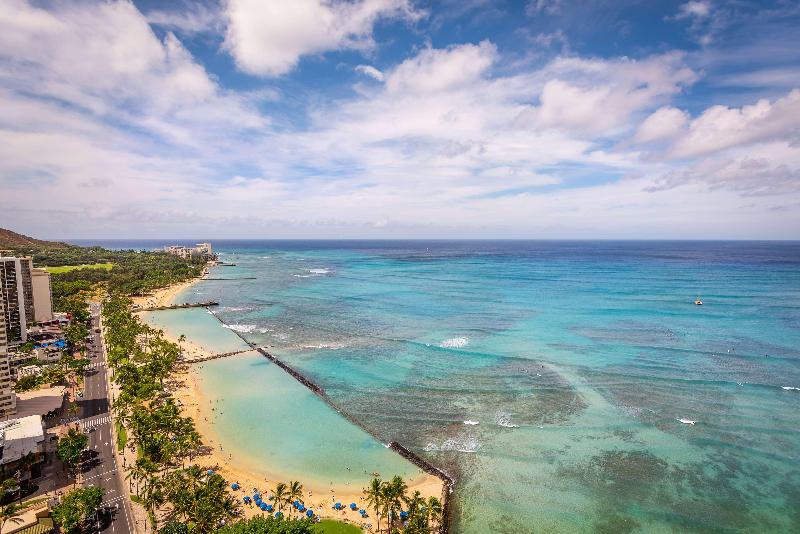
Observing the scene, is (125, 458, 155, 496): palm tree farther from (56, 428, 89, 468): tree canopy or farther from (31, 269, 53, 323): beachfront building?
(31, 269, 53, 323): beachfront building

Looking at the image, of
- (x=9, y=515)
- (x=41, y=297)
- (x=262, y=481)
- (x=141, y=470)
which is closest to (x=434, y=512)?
(x=262, y=481)

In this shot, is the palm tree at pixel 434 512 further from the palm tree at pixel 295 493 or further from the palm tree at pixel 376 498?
the palm tree at pixel 295 493

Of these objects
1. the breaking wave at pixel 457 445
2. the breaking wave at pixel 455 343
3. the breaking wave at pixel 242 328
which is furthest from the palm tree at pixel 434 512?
the breaking wave at pixel 242 328

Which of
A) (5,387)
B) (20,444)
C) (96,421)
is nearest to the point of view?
(20,444)

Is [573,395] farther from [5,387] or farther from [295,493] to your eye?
[5,387]

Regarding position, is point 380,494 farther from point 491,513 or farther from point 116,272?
point 116,272
